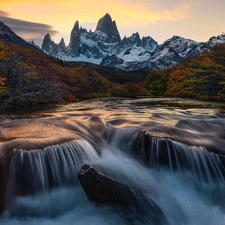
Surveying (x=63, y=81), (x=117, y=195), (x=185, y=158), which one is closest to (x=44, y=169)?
(x=117, y=195)

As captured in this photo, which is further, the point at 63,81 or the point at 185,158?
the point at 63,81

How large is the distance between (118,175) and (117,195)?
0.83m

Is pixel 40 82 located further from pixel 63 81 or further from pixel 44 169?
pixel 44 169

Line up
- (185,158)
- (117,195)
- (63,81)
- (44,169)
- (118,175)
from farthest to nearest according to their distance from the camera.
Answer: (63,81) → (185,158) → (118,175) → (44,169) → (117,195)

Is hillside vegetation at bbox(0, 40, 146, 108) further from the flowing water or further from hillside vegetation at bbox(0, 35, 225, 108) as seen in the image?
the flowing water

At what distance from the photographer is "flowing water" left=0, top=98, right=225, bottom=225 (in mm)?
5367

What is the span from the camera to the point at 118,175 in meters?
6.05

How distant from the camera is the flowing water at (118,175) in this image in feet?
17.6

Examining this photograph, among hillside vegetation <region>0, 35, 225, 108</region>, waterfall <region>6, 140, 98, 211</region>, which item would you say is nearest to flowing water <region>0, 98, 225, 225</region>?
waterfall <region>6, 140, 98, 211</region>

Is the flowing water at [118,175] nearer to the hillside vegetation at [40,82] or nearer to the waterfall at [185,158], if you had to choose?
the waterfall at [185,158]

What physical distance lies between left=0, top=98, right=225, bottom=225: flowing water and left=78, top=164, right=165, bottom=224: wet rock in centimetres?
2

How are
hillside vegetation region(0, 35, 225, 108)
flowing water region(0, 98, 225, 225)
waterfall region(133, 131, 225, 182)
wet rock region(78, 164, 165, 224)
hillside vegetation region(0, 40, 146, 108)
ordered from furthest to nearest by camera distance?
1. hillside vegetation region(0, 35, 225, 108)
2. hillside vegetation region(0, 40, 146, 108)
3. waterfall region(133, 131, 225, 182)
4. flowing water region(0, 98, 225, 225)
5. wet rock region(78, 164, 165, 224)

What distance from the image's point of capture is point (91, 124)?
9336mm

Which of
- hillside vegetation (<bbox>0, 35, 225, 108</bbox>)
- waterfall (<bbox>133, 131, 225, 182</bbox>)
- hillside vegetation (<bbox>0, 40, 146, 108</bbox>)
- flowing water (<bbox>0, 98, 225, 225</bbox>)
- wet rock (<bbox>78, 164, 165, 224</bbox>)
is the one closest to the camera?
wet rock (<bbox>78, 164, 165, 224</bbox>)
